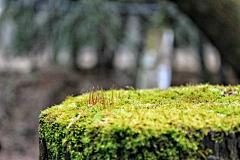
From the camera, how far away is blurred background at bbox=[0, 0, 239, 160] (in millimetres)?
4375

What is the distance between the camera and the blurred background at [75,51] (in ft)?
14.4

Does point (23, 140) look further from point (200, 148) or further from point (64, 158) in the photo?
point (200, 148)

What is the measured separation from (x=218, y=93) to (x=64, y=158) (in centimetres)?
166

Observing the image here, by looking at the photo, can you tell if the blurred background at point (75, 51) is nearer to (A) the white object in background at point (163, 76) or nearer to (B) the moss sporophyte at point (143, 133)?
(A) the white object in background at point (163, 76)

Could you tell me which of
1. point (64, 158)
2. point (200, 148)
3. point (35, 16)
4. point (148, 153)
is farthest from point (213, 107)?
point (35, 16)

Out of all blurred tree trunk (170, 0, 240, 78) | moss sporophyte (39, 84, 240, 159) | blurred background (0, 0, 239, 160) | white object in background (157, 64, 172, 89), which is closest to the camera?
moss sporophyte (39, 84, 240, 159)

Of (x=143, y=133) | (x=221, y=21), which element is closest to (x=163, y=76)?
(x=221, y=21)

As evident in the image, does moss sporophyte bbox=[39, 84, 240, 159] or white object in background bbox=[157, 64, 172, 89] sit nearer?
moss sporophyte bbox=[39, 84, 240, 159]

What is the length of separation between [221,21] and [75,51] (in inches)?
121

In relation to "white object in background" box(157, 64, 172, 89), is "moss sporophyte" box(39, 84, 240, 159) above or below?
below

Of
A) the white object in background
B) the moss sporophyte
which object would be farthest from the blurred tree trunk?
the moss sporophyte

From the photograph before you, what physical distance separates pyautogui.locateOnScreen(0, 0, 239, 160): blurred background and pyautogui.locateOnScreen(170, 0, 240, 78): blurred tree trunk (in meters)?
0.84

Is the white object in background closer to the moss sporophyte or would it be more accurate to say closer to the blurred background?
the blurred background

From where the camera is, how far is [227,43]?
3.49 meters
